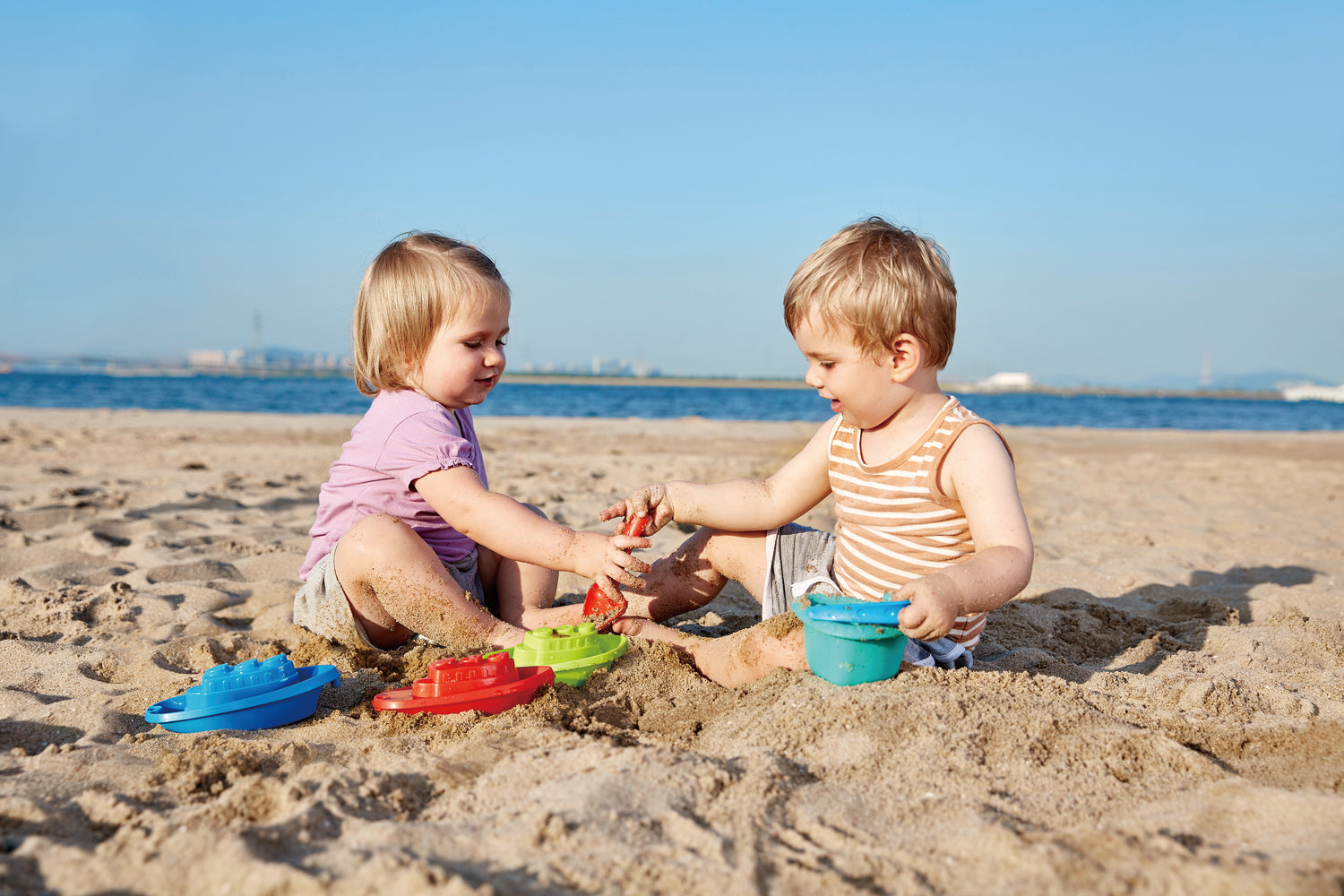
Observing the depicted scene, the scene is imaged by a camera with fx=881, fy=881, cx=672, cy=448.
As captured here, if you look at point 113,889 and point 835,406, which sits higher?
point 835,406

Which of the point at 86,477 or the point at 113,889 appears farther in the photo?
the point at 86,477

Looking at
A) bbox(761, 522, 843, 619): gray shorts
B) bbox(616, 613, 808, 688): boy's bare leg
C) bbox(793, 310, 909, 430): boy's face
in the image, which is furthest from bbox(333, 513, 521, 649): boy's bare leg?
bbox(793, 310, 909, 430): boy's face

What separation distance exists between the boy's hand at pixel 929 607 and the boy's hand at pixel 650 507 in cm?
89

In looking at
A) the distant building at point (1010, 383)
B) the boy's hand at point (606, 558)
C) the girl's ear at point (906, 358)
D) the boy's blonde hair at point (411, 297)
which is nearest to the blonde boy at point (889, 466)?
the girl's ear at point (906, 358)

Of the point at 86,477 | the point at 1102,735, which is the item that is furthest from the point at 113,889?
the point at 86,477

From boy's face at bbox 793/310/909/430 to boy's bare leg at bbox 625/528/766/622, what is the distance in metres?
0.60

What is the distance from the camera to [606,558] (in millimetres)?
2230

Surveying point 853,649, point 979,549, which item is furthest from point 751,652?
point 979,549

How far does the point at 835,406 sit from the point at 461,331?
106cm

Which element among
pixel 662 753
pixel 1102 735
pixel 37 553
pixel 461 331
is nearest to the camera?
pixel 662 753

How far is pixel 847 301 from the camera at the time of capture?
204cm

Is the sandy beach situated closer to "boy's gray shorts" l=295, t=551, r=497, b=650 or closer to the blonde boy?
"boy's gray shorts" l=295, t=551, r=497, b=650

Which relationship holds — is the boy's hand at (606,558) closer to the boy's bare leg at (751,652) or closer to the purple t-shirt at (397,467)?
the boy's bare leg at (751,652)

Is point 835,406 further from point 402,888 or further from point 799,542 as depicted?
point 402,888
